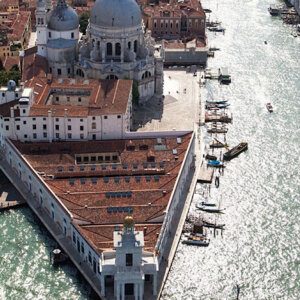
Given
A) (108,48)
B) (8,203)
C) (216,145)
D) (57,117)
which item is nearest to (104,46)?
(108,48)

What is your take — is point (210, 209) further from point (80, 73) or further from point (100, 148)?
point (80, 73)

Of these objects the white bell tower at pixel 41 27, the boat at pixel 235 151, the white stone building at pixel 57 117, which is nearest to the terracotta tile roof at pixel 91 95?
the white stone building at pixel 57 117

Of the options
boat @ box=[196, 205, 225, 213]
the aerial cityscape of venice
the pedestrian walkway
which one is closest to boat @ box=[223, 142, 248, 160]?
the aerial cityscape of venice

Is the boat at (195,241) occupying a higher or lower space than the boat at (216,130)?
lower

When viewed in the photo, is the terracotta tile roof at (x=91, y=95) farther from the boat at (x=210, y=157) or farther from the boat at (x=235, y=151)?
the boat at (x=235, y=151)

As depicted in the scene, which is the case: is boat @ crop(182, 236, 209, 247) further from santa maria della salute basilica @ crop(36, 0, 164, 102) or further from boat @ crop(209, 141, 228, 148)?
santa maria della salute basilica @ crop(36, 0, 164, 102)

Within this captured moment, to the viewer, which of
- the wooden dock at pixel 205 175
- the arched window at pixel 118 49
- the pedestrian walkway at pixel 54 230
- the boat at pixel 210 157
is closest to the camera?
the pedestrian walkway at pixel 54 230

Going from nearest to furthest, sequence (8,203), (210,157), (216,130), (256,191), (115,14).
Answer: (8,203), (256,191), (210,157), (216,130), (115,14)
